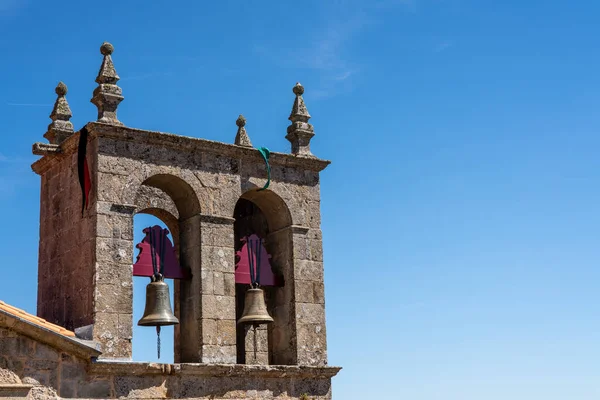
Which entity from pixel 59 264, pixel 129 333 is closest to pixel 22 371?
pixel 129 333

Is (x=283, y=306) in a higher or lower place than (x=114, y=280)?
lower

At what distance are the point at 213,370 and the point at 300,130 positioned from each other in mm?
3479

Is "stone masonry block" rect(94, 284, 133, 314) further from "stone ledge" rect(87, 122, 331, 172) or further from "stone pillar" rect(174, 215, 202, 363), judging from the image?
"stone ledge" rect(87, 122, 331, 172)

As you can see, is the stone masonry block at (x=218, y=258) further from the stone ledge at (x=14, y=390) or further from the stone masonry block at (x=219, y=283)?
the stone ledge at (x=14, y=390)

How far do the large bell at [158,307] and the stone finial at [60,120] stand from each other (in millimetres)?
2446

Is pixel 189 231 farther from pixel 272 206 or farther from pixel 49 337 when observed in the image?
pixel 49 337

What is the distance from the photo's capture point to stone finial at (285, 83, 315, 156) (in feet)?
44.6

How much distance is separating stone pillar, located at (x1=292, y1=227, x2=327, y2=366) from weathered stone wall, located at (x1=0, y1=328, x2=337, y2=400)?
0.30 m

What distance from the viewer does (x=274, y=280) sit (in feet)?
43.5

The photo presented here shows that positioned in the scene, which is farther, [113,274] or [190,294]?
[190,294]

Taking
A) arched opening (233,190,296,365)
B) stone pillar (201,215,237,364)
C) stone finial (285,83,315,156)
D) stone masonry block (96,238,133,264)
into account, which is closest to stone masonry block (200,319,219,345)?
stone pillar (201,215,237,364)

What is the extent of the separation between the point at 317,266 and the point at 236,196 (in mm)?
1445

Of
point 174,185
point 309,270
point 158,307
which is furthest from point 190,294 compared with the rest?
point 309,270

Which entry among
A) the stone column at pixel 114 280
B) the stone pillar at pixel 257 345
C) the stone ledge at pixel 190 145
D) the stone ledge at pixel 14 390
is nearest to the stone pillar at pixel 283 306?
the stone pillar at pixel 257 345
